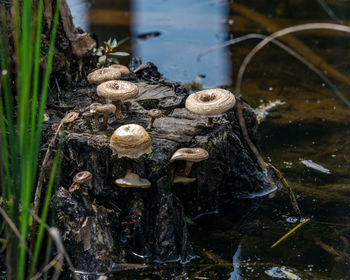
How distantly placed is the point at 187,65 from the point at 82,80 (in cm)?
287

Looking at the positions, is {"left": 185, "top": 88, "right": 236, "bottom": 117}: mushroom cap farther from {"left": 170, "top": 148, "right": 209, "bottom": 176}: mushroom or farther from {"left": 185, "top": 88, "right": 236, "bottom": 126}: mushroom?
{"left": 170, "top": 148, "right": 209, "bottom": 176}: mushroom

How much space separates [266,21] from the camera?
8.55 metres

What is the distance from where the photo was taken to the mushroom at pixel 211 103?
3.75m

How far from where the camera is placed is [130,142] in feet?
11.3

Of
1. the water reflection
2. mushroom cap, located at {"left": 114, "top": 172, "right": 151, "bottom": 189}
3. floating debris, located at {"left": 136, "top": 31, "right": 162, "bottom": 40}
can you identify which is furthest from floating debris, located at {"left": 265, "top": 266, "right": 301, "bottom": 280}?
floating debris, located at {"left": 136, "top": 31, "right": 162, "bottom": 40}

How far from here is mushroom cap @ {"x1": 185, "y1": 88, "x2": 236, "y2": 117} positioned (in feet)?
12.3

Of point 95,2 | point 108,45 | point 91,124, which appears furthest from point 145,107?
point 95,2

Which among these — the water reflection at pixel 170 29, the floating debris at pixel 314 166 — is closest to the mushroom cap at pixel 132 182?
the floating debris at pixel 314 166

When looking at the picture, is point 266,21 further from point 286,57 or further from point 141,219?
point 141,219

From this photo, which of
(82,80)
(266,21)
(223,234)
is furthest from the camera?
(266,21)

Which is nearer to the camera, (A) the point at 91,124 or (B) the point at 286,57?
(A) the point at 91,124

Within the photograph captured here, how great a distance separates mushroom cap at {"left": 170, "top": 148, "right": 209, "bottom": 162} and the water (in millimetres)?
681

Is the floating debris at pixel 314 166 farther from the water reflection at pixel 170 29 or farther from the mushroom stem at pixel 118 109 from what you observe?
the water reflection at pixel 170 29

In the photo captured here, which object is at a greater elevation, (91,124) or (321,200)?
(91,124)
